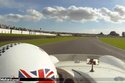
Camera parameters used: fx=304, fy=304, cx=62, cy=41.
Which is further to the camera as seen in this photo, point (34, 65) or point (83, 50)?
point (83, 50)

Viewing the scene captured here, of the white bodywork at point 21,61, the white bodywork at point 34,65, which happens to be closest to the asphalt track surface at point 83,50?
the white bodywork at point 34,65

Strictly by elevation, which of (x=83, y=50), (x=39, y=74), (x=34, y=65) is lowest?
(x=83, y=50)

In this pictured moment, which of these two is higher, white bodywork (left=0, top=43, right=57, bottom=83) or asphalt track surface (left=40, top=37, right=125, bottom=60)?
white bodywork (left=0, top=43, right=57, bottom=83)

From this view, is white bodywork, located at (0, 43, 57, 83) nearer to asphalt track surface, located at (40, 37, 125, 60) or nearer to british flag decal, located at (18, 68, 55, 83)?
british flag decal, located at (18, 68, 55, 83)

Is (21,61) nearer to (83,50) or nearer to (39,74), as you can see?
(39,74)

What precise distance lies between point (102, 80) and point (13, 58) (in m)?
1.61

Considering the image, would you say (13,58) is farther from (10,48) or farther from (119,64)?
(119,64)

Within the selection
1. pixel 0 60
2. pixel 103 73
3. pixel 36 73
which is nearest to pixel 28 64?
pixel 36 73

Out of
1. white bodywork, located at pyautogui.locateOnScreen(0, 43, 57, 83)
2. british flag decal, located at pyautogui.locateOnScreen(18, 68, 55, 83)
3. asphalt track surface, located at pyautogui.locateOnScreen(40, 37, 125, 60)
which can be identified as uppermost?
white bodywork, located at pyautogui.locateOnScreen(0, 43, 57, 83)

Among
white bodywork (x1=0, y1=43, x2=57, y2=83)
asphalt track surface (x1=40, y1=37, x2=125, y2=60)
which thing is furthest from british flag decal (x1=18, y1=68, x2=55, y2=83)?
asphalt track surface (x1=40, y1=37, x2=125, y2=60)

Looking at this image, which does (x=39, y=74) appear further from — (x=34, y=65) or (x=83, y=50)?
(x=83, y=50)

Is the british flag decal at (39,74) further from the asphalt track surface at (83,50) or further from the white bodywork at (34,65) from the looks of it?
the asphalt track surface at (83,50)

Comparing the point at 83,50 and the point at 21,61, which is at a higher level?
the point at 21,61

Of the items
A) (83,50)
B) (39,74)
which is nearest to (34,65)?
(39,74)
